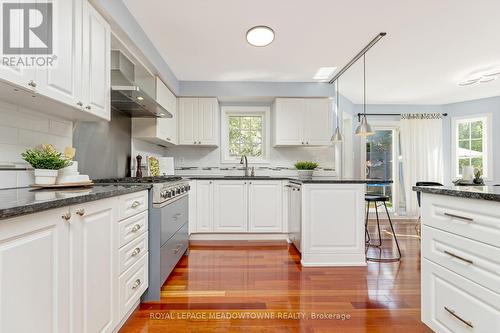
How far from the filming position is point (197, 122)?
4.34 meters

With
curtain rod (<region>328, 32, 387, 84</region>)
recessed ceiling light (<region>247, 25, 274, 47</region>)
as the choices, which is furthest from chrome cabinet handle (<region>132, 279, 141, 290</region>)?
curtain rod (<region>328, 32, 387, 84</region>)

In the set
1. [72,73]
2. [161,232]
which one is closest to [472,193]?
Result: [161,232]

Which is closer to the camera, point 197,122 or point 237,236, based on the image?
point 237,236

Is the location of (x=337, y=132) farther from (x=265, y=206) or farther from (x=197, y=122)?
(x=197, y=122)

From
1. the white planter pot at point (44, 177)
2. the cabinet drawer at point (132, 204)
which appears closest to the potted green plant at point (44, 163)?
the white planter pot at point (44, 177)

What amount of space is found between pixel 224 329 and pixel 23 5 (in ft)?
6.92

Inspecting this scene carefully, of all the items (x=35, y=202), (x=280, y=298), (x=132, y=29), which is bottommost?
(x=280, y=298)

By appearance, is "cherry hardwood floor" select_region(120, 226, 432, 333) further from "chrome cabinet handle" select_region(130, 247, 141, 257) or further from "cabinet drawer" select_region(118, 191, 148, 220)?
"cabinet drawer" select_region(118, 191, 148, 220)

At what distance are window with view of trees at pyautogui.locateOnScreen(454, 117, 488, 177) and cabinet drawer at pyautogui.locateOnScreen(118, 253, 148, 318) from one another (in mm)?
6281

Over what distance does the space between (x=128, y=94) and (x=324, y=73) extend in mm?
2850

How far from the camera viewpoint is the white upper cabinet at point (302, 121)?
4.37 m

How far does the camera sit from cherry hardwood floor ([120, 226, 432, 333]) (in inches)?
71.7

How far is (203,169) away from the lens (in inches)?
184

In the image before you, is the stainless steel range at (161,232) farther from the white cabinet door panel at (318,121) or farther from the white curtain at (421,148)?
→ the white curtain at (421,148)
